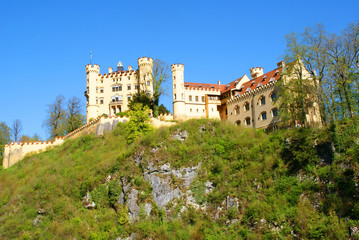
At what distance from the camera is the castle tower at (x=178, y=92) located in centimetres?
6381

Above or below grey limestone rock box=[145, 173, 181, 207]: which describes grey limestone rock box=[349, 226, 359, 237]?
below

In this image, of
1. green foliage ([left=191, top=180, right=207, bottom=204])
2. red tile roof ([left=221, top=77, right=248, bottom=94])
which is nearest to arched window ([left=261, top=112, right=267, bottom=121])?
red tile roof ([left=221, top=77, right=248, bottom=94])

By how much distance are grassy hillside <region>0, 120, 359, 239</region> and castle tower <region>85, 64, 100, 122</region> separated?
66.9 ft

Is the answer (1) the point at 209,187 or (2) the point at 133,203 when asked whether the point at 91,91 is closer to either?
(2) the point at 133,203

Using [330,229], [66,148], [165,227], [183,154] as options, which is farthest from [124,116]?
[330,229]

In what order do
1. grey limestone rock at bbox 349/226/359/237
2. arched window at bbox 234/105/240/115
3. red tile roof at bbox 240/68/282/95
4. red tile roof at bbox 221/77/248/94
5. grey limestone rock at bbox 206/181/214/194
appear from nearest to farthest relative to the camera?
grey limestone rock at bbox 349/226/359/237 < grey limestone rock at bbox 206/181/214/194 < red tile roof at bbox 240/68/282/95 < arched window at bbox 234/105/240/115 < red tile roof at bbox 221/77/248/94

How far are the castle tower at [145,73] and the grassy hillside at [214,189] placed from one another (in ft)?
69.2

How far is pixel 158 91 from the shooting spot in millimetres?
64625

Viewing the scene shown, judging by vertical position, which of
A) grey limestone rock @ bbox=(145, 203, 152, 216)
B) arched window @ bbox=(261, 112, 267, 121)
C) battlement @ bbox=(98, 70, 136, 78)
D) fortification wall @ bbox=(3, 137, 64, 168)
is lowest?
grey limestone rock @ bbox=(145, 203, 152, 216)

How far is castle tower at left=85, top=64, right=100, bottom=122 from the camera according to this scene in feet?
217

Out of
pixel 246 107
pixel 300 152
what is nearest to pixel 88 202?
pixel 300 152

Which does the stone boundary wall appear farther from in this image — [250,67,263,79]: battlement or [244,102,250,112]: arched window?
[250,67,263,79]: battlement

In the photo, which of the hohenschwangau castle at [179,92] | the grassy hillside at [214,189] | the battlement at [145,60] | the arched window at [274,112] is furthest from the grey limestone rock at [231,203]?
the battlement at [145,60]

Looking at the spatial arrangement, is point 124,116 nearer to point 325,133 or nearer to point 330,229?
point 325,133
